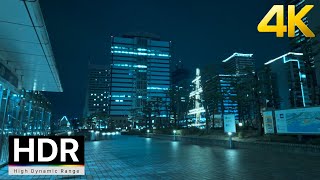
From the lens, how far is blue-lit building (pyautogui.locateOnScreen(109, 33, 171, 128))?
437 ft

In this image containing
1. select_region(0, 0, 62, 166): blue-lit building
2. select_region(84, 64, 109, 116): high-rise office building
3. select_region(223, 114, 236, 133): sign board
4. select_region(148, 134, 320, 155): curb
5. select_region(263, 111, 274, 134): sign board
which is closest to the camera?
select_region(0, 0, 62, 166): blue-lit building

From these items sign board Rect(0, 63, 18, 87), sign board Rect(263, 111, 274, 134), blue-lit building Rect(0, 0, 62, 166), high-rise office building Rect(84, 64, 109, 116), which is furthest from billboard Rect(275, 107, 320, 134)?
high-rise office building Rect(84, 64, 109, 116)

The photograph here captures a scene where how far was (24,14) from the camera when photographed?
4.89 metres

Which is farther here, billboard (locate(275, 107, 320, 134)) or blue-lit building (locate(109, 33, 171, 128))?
blue-lit building (locate(109, 33, 171, 128))

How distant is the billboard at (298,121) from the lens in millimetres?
14070

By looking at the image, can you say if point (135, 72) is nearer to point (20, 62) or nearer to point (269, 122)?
point (269, 122)

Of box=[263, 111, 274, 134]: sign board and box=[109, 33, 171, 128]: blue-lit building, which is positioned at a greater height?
box=[109, 33, 171, 128]: blue-lit building

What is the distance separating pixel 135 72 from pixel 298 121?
126844mm

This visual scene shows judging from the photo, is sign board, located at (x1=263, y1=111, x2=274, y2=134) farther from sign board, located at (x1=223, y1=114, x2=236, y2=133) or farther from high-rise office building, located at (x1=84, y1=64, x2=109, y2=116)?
high-rise office building, located at (x1=84, y1=64, x2=109, y2=116)

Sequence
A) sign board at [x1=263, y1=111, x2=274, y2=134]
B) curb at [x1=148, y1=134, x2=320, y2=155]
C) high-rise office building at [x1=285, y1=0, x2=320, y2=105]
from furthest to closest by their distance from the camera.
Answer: high-rise office building at [x1=285, y1=0, x2=320, y2=105]
sign board at [x1=263, y1=111, x2=274, y2=134]
curb at [x1=148, y1=134, x2=320, y2=155]

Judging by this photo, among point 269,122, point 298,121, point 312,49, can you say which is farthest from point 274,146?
point 312,49

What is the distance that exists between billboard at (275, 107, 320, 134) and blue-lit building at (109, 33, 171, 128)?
114060mm

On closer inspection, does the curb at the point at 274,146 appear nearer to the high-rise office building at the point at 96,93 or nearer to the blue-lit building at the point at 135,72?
the blue-lit building at the point at 135,72

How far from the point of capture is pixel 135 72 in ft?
458
